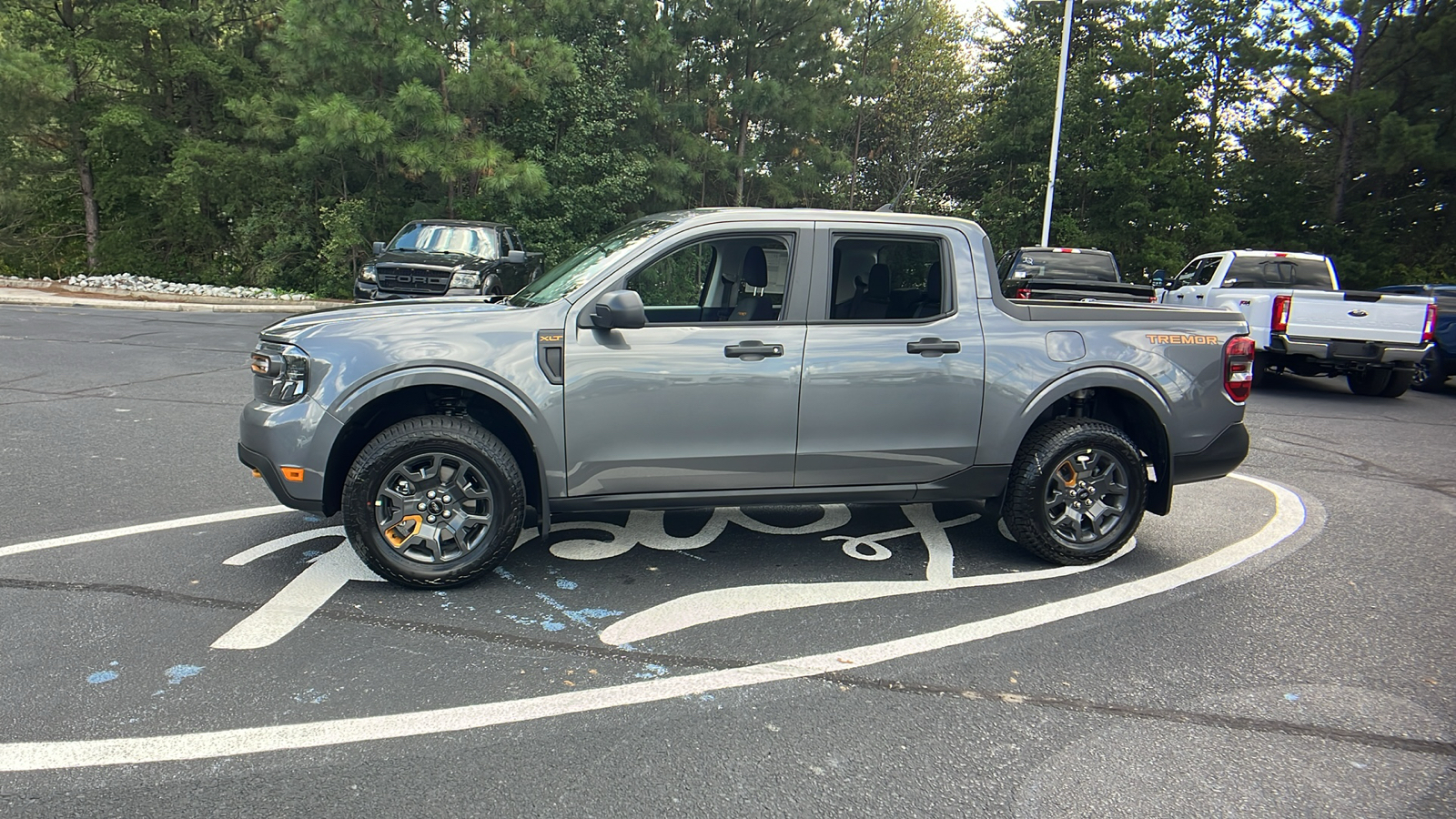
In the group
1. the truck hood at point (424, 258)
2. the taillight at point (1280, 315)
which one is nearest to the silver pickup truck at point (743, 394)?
the taillight at point (1280, 315)

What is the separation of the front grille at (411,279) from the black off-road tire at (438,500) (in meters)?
9.81

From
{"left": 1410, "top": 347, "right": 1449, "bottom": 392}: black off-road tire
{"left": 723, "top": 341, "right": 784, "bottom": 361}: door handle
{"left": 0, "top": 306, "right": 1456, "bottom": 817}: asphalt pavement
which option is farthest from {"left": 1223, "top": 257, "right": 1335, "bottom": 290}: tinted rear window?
{"left": 723, "top": 341, "right": 784, "bottom": 361}: door handle

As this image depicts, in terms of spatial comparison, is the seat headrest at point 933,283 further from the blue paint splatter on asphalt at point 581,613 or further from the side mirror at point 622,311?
the blue paint splatter on asphalt at point 581,613

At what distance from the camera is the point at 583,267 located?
445 centimetres

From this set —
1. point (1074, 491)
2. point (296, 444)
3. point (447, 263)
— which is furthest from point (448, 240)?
point (1074, 491)

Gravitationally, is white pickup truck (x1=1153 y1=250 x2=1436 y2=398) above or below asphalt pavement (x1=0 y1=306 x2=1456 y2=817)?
above

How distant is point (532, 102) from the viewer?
2169 cm

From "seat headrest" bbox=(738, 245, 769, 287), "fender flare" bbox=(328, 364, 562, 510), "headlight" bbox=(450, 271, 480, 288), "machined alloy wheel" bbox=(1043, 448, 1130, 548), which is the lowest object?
"machined alloy wheel" bbox=(1043, 448, 1130, 548)

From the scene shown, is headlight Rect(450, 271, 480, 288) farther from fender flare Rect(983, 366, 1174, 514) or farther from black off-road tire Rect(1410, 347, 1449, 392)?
black off-road tire Rect(1410, 347, 1449, 392)

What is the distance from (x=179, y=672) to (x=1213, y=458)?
511 cm

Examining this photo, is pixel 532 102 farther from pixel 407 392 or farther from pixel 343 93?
pixel 407 392

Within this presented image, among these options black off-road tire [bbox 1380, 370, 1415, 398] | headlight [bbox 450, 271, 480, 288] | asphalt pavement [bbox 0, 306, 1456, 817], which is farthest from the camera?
headlight [bbox 450, 271, 480, 288]

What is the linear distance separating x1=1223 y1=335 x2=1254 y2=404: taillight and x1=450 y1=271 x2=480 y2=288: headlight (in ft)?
35.8

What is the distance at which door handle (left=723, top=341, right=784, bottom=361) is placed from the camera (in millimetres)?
4117
